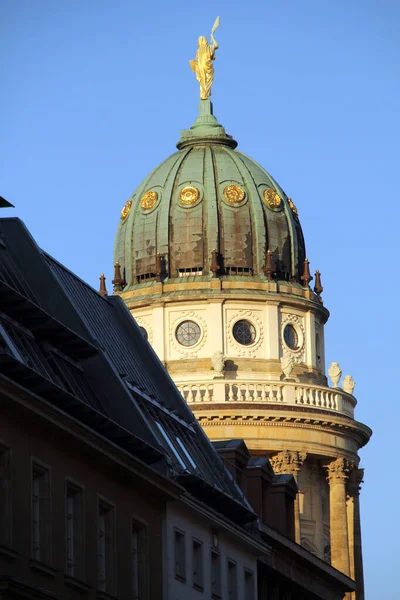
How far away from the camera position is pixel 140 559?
5919 centimetres

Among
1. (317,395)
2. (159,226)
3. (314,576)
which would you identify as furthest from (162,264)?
(314,576)

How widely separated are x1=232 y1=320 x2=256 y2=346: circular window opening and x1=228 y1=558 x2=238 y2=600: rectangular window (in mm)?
63538

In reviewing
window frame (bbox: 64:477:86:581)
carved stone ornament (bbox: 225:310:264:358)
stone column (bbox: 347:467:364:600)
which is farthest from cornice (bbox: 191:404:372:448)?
window frame (bbox: 64:477:86:581)

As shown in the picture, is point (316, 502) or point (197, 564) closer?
point (197, 564)

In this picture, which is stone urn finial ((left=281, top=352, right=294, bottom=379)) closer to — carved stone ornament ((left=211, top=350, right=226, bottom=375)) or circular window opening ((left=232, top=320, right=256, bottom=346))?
circular window opening ((left=232, top=320, right=256, bottom=346))

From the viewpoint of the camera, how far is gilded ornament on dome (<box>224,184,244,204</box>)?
134 metres

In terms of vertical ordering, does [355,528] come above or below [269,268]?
below

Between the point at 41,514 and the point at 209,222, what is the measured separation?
3243 inches

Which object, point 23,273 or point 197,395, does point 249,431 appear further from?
point 23,273

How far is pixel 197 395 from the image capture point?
414 ft

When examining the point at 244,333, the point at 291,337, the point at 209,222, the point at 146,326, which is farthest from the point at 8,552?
the point at 209,222

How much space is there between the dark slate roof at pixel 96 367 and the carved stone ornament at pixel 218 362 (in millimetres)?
57252

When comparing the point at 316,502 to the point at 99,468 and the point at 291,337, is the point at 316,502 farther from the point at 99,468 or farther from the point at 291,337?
the point at 99,468

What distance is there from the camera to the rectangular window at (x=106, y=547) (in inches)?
2191
